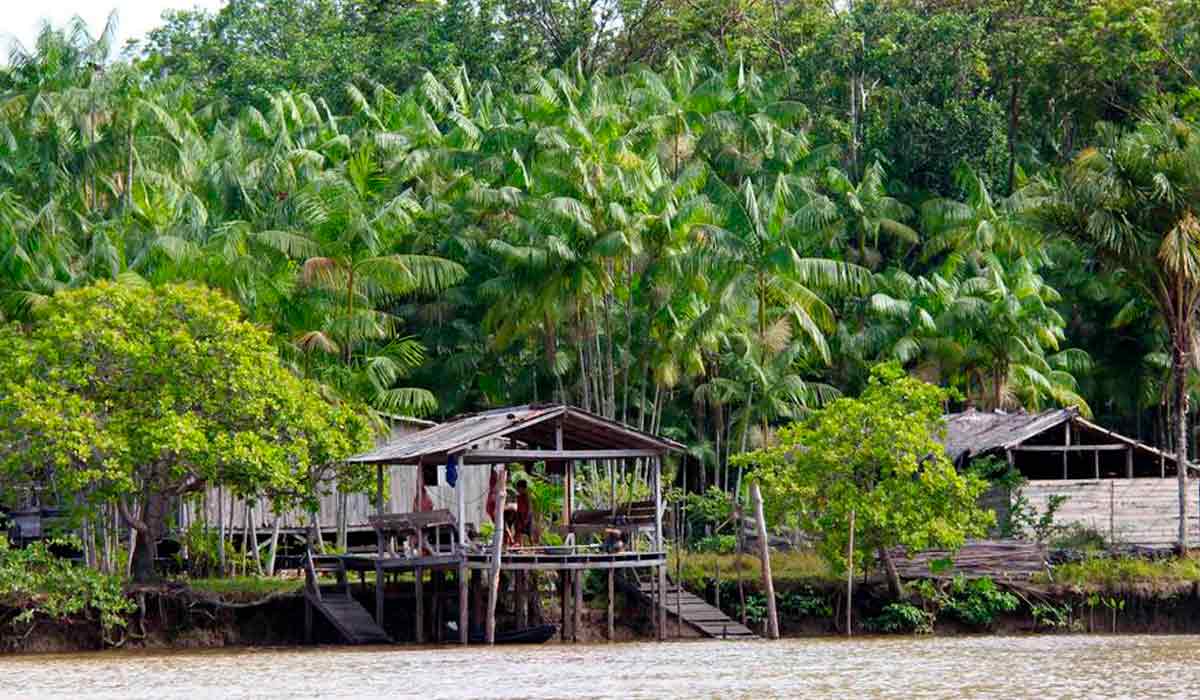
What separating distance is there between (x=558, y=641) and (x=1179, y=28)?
1007 inches

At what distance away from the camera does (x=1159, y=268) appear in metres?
33.8

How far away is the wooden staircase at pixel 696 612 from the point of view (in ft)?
105

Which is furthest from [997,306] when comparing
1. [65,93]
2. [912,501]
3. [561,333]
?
[65,93]

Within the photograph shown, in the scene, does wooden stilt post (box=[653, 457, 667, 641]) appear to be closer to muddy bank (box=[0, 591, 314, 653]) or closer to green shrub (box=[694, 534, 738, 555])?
green shrub (box=[694, 534, 738, 555])

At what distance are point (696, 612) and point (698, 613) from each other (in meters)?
0.05

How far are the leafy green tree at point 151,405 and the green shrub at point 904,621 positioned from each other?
9740 millimetres

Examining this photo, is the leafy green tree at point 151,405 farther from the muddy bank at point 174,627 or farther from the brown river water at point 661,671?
the brown river water at point 661,671

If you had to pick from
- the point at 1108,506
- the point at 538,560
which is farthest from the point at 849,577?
the point at 1108,506

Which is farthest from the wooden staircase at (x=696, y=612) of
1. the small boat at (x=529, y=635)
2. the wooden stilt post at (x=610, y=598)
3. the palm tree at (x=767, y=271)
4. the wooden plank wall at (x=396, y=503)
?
the palm tree at (x=767, y=271)

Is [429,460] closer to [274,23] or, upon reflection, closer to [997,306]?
[997,306]

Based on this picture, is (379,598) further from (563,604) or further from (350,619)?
(563,604)

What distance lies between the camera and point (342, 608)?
3200cm

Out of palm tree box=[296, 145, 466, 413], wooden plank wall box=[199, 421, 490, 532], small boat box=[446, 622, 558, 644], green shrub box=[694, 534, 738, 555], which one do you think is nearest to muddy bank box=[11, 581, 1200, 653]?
small boat box=[446, 622, 558, 644]

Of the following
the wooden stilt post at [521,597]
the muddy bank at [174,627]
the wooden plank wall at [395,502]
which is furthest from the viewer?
the wooden plank wall at [395,502]
